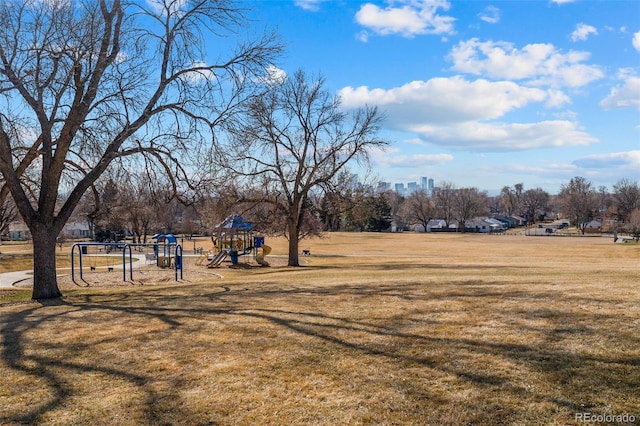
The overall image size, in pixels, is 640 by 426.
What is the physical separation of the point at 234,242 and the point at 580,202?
9592 centimetres

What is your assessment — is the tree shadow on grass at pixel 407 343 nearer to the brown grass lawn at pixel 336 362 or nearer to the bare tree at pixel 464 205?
the brown grass lawn at pixel 336 362

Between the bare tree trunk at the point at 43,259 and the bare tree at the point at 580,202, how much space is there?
104m

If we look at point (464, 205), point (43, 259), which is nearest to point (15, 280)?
point (43, 259)

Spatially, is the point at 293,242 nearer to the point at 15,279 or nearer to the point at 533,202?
the point at 15,279

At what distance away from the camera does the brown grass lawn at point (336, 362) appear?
415cm

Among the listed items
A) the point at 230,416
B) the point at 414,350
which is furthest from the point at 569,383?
the point at 230,416

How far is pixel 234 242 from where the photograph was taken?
33531mm

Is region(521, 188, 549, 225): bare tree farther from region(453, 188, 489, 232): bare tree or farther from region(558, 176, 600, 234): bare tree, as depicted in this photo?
region(453, 188, 489, 232): bare tree

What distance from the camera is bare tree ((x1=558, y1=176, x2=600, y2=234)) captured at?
350 ft

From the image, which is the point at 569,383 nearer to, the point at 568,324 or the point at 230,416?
the point at 568,324

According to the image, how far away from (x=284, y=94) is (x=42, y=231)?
720 inches

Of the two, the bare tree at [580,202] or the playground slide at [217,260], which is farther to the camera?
the bare tree at [580,202]

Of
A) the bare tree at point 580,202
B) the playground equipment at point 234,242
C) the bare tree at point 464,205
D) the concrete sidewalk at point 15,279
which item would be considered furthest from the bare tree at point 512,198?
the concrete sidewalk at point 15,279

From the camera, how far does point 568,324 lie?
6.47 m
